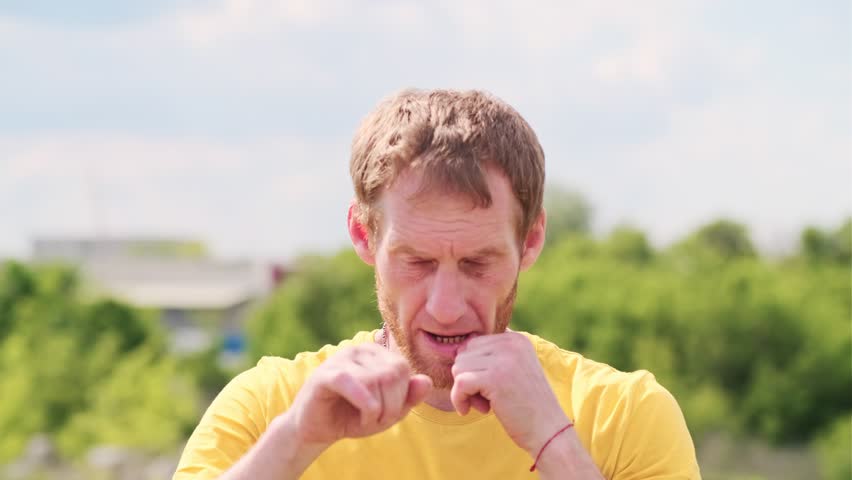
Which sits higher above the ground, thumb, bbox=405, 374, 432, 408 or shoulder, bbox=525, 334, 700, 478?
thumb, bbox=405, 374, 432, 408

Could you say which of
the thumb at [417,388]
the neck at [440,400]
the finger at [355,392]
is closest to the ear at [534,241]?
the neck at [440,400]

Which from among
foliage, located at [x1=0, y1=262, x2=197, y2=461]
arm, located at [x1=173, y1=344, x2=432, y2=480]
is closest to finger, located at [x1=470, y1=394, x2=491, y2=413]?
arm, located at [x1=173, y1=344, x2=432, y2=480]

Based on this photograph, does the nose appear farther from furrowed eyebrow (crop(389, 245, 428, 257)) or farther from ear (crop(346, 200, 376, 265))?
ear (crop(346, 200, 376, 265))

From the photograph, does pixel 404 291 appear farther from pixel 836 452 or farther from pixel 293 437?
pixel 836 452

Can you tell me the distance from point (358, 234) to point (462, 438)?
60 cm

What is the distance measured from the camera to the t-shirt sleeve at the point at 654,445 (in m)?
2.49

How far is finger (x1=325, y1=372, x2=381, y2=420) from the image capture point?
216 centimetres

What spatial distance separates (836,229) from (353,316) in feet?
30.0

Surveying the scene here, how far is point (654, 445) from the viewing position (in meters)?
2.52

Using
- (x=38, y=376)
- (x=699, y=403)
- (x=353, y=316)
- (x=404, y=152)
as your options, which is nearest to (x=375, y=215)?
(x=404, y=152)

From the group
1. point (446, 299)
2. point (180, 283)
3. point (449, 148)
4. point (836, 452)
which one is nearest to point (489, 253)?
point (446, 299)

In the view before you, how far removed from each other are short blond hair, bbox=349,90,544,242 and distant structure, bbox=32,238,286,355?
16.0 meters

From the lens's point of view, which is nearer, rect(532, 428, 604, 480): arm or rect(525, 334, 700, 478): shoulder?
rect(532, 428, 604, 480): arm

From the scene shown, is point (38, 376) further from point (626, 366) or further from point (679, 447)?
point (679, 447)
